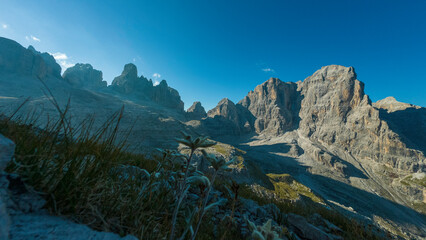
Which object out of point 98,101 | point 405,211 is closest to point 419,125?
point 405,211

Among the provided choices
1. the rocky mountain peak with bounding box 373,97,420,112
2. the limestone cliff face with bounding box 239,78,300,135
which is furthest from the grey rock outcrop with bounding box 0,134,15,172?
the rocky mountain peak with bounding box 373,97,420,112

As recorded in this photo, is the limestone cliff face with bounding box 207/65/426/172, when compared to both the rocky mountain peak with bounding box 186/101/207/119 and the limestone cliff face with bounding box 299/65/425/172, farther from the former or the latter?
the rocky mountain peak with bounding box 186/101/207/119

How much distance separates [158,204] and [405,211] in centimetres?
12903

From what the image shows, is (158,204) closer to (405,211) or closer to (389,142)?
(405,211)

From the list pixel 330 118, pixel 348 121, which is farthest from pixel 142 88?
pixel 348 121

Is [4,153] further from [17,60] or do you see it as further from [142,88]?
[142,88]

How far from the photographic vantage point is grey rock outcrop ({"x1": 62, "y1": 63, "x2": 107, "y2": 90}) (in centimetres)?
13986

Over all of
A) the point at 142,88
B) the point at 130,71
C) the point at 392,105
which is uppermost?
the point at 392,105

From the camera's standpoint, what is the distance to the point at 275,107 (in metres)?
166

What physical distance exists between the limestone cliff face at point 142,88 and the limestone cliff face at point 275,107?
288 feet

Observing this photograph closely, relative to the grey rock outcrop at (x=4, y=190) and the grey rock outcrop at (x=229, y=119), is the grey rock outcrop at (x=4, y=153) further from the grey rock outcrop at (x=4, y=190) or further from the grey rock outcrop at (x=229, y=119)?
the grey rock outcrop at (x=229, y=119)

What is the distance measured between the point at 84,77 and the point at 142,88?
5291 centimetres

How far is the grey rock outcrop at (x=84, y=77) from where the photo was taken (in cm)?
13986

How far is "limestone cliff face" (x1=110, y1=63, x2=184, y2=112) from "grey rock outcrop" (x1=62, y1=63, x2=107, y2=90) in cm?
1318
